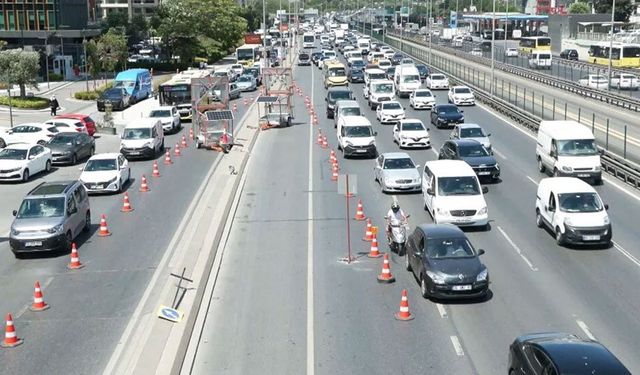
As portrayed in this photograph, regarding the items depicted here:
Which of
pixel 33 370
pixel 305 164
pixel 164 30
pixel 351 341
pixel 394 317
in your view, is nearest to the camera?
pixel 33 370

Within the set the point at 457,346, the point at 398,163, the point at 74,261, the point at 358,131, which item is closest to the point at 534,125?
the point at 358,131

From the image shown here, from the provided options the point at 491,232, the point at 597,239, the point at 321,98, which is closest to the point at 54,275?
the point at 491,232

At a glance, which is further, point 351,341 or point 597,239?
point 597,239

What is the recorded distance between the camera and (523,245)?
25.0m

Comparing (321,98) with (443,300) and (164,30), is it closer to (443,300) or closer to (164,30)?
(164,30)

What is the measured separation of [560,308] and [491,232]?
738 centimetres

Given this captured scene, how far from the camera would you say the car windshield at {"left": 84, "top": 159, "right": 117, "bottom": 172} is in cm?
3388

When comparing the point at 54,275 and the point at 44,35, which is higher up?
the point at 44,35

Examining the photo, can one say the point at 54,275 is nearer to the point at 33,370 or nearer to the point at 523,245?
the point at 33,370

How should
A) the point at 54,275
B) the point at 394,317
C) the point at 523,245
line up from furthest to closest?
the point at 523,245 < the point at 54,275 < the point at 394,317

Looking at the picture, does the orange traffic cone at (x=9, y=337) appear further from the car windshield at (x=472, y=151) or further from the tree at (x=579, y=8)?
the tree at (x=579, y=8)

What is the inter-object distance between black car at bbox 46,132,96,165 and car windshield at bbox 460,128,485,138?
17.9 m

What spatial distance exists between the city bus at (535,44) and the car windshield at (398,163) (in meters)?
Result: 80.5

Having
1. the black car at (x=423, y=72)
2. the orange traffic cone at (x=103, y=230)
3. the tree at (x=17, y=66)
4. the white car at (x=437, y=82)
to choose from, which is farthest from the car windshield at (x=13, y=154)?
the black car at (x=423, y=72)
